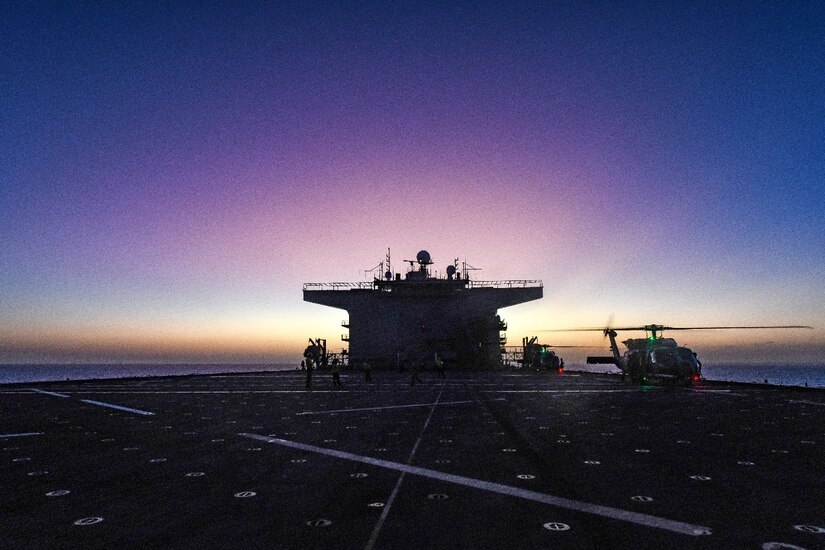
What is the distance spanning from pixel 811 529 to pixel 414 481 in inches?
173

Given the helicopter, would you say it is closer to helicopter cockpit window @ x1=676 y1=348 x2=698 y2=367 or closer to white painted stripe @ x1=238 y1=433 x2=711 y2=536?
helicopter cockpit window @ x1=676 y1=348 x2=698 y2=367

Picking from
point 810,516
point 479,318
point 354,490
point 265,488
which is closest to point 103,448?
point 265,488

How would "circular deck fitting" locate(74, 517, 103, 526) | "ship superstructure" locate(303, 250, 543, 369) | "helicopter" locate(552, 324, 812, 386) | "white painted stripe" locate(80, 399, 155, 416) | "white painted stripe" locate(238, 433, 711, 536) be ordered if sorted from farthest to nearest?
"ship superstructure" locate(303, 250, 543, 369)
"helicopter" locate(552, 324, 812, 386)
"white painted stripe" locate(80, 399, 155, 416)
"circular deck fitting" locate(74, 517, 103, 526)
"white painted stripe" locate(238, 433, 711, 536)

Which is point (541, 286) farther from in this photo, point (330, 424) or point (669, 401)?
point (330, 424)

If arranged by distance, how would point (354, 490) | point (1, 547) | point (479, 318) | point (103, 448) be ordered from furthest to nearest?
point (479, 318)
point (103, 448)
point (354, 490)
point (1, 547)

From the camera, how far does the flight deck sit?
4895 mm

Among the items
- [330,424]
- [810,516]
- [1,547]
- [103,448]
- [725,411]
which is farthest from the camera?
[725,411]

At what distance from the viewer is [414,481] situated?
22.6 feet

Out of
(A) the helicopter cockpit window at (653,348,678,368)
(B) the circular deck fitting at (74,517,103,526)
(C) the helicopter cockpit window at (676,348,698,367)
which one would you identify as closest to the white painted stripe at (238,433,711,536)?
(B) the circular deck fitting at (74,517,103,526)

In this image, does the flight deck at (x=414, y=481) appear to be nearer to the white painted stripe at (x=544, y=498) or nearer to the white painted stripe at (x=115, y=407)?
the white painted stripe at (x=544, y=498)

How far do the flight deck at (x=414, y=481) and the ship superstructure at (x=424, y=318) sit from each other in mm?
34081

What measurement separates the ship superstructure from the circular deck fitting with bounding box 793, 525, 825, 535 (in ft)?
141

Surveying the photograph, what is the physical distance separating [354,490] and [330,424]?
6625 mm

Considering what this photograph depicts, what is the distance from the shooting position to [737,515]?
17.9 ft
